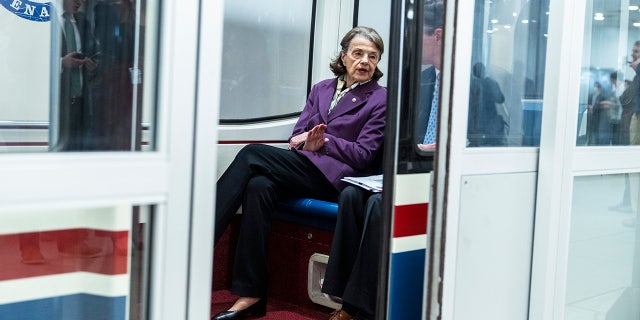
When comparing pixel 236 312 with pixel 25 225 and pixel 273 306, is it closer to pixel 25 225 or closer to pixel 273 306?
pixel 273 306

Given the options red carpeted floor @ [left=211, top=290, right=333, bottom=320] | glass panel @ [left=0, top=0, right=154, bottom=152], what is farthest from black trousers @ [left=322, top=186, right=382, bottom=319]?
glass panel @ [left=0, top=0, right=154, bottom=152]

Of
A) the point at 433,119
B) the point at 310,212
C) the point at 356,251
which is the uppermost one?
the point at 433,119

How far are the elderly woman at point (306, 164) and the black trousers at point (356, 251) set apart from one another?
32 centimetres

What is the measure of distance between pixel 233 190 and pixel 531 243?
129 cm

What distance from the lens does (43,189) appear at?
1.45m

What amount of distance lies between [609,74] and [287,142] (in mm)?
1605

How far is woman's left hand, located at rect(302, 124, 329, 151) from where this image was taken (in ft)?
11.3

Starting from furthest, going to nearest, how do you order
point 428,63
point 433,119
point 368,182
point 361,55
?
point 361,55, point 368,182, point 433,119, point 428,63

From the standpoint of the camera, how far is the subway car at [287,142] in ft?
5.18

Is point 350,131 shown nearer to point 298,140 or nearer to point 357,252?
point 298,140

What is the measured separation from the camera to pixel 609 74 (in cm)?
325

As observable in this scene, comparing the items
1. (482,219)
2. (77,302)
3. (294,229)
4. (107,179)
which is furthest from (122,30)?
(294,229)

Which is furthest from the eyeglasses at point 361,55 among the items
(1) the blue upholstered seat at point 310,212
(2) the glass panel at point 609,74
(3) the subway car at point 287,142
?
(2) the glass panel at point 609,74

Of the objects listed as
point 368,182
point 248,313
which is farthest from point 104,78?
point 248,313
